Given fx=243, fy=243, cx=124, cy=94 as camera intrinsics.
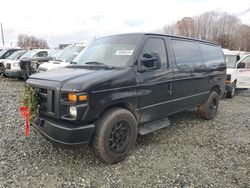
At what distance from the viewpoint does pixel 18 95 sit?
342 inches

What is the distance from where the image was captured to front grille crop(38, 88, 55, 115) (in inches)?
135

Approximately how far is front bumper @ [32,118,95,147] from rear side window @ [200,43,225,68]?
3687mm

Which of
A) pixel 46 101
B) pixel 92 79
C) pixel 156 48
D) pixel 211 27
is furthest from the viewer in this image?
pixel 211 27

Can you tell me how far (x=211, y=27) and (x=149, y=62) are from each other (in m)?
62.0

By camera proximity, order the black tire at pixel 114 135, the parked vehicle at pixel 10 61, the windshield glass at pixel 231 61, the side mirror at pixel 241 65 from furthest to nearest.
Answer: the parked vehicle at pixel 10 61
the windshield glass at pixel 231 61
the side mirror at pixel 241 65
the black tire at pixel 114 135

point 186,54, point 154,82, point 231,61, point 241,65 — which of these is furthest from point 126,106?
point 231,61

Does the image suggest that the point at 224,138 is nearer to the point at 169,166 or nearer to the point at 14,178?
the point at 169,166

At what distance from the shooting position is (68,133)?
3.25 m

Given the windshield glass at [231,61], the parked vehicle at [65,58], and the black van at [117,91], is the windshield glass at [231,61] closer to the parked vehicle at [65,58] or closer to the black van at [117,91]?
the black van at [117,91]

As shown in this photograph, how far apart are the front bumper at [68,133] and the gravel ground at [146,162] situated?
49 centimetres

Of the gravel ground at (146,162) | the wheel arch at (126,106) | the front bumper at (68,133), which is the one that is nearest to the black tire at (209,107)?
the gravel ground at (146,162)

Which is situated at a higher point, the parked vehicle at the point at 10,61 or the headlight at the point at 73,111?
the parked vehicle at the point at 10,61

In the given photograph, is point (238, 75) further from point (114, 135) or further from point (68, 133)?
point (68, 133)

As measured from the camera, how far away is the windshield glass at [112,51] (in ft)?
13.4
